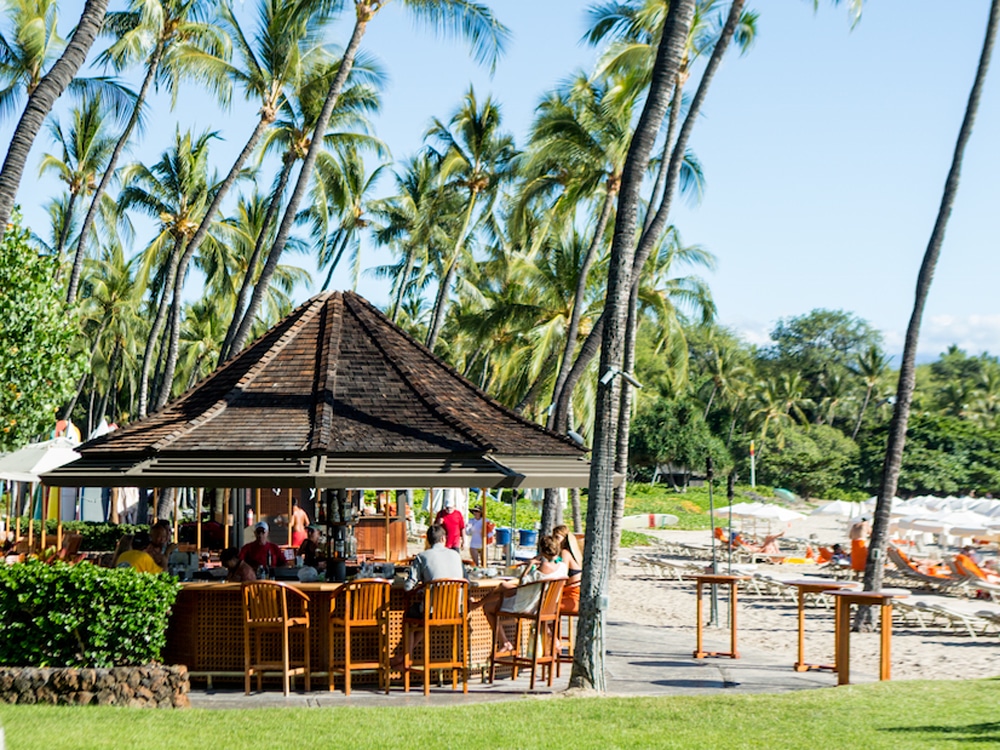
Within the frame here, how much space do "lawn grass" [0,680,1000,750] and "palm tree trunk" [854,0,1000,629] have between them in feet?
20.9

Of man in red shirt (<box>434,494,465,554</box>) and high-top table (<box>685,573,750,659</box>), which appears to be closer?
high-top table (<box>685,573,750,659</box>)

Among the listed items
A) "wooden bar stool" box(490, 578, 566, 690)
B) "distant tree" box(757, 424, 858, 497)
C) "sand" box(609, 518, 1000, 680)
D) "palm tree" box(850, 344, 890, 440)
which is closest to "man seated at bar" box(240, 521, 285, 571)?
"wooden bar stool" box(490, 578, 566, 690)

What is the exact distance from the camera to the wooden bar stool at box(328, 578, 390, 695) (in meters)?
11.8

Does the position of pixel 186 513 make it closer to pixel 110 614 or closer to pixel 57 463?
pixel 57 463

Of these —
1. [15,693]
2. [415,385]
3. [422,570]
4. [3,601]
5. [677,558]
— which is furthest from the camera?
[677,558]

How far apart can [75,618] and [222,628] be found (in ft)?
6.04

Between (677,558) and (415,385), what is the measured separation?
20553 mm

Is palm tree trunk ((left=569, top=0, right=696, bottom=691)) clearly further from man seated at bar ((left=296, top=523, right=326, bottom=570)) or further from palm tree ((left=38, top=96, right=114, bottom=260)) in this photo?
palm tree ((left=38, top=96, right=114, bottom=260))

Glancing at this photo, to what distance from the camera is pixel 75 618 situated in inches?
428

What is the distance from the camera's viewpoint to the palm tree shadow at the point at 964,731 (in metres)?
8.36

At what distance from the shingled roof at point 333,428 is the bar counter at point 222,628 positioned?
1159mm

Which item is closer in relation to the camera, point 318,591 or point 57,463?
point 318,591

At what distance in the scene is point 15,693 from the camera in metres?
10.2

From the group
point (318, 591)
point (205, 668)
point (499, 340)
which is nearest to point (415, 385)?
point (318, 591)
